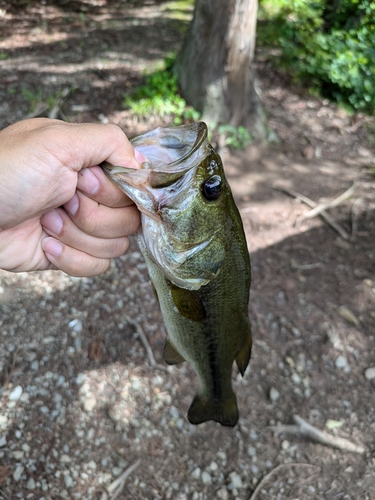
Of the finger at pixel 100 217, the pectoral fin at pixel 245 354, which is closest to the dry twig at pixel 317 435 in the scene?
the pectoral fin at pixel 245 354

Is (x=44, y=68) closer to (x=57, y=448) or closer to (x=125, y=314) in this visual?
(x=125, y=314)

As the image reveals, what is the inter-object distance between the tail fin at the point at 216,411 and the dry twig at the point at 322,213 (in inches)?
119

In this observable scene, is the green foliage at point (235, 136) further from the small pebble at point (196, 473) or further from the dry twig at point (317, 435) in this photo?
the small pebble at point (196, 473)

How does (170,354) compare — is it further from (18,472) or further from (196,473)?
(18,472)

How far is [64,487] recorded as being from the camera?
2666mm

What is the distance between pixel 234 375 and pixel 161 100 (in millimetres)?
4064

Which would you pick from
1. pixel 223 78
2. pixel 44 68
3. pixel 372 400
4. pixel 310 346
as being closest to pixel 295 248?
pixel 310 346

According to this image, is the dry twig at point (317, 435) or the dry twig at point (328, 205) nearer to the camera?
the dry twig at point (317, 435)

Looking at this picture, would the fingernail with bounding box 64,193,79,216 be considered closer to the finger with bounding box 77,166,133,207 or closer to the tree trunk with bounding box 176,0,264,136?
the finger with bounding box 77,166,133,207

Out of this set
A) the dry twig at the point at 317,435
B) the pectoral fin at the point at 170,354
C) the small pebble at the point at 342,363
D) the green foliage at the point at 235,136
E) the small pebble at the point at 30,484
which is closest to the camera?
the pectoral fin at the point at 170,354

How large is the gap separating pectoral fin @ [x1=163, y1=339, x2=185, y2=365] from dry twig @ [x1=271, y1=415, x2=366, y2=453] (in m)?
1.31

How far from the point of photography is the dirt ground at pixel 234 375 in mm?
2824

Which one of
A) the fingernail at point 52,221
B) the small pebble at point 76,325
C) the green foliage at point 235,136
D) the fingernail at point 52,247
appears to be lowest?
the small pebble at point 76,325

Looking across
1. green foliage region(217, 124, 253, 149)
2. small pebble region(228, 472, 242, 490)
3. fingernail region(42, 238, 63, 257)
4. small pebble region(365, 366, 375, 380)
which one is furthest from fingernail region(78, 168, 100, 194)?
green foliage region(217, 124, 253, 149)
